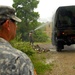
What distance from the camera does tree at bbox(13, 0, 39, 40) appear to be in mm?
48094

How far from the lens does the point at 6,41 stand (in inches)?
106

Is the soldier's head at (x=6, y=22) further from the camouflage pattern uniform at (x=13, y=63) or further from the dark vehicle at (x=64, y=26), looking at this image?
the dark vehicle at (x=64, y=26)

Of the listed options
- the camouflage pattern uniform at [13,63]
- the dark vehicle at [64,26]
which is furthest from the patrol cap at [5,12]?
the dark vehicle at [64,26]

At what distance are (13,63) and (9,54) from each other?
0.28ft

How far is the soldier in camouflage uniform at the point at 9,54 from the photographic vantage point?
8.23 ft

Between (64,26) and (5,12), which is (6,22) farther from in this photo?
(64,26)

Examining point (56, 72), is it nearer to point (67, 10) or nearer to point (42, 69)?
point (42, 69)

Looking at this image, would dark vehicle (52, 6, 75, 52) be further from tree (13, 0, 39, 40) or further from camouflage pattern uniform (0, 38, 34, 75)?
tree (13, 0, 39, 40)

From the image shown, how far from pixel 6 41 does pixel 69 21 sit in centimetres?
1712

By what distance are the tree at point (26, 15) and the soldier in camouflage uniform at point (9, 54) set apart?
44768mm

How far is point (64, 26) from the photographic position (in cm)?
1920

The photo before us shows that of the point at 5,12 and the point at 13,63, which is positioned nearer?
the point at 13,63

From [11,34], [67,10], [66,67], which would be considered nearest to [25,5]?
[67,10]

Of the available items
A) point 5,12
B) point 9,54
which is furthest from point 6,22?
point 9,54
